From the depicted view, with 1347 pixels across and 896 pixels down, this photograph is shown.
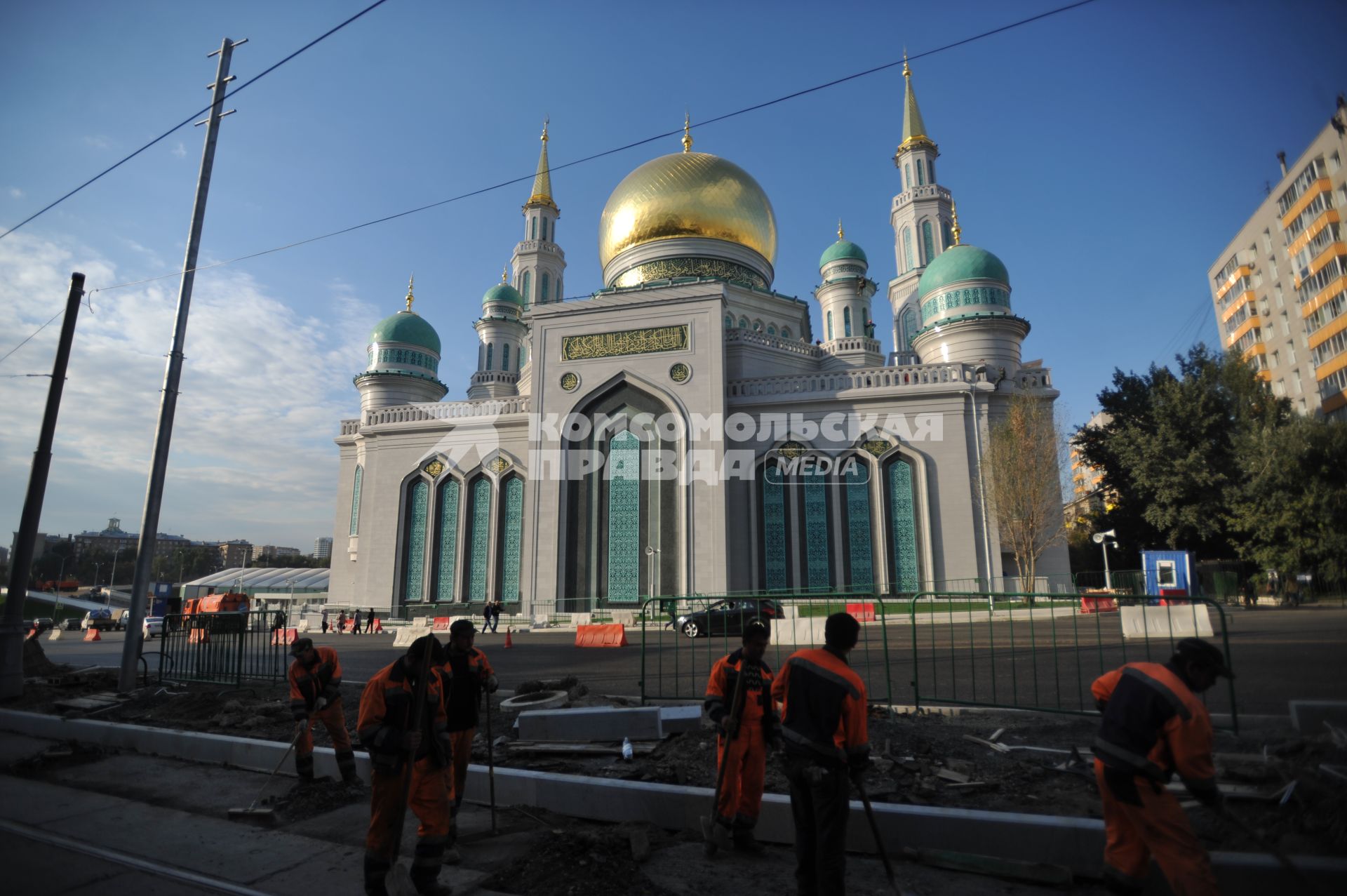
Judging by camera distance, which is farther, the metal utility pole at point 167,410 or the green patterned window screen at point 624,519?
the green patterned window screen at point 624,519

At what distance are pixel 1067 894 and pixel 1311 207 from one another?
965 inches

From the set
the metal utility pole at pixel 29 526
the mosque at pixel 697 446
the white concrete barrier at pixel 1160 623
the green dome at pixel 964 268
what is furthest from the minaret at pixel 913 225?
the metal utility pole at pixel 29 526

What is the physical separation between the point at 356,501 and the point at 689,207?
55.0 ft

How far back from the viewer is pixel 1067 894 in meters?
3.22

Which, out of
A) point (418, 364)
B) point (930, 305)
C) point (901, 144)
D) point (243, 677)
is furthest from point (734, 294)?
point (243, 677)

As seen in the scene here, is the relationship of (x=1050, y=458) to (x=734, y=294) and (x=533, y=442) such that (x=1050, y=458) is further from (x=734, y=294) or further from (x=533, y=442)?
(x=533, y=442)

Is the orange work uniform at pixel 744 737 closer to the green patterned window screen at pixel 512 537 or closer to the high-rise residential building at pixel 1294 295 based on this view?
the high-rise residential building at pixel 1294 295

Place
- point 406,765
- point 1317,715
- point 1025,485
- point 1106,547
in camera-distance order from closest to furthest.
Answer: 1. point 406,765
2. point 1317,715
3. point 1025,485
4. point 1106,547

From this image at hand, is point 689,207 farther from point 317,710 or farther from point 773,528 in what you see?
point 317,710

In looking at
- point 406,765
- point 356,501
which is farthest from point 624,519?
point 406,765

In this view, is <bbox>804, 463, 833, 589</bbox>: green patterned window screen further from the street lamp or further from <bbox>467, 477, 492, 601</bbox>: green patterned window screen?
<bbox>467, 477, 492, 601</bbox>: green patterned window screen

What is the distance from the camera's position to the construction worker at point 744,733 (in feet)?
12.6

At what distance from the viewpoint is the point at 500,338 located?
3014 centimetres

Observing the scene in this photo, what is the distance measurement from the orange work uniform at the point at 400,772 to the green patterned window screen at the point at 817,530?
1722 centimetres
